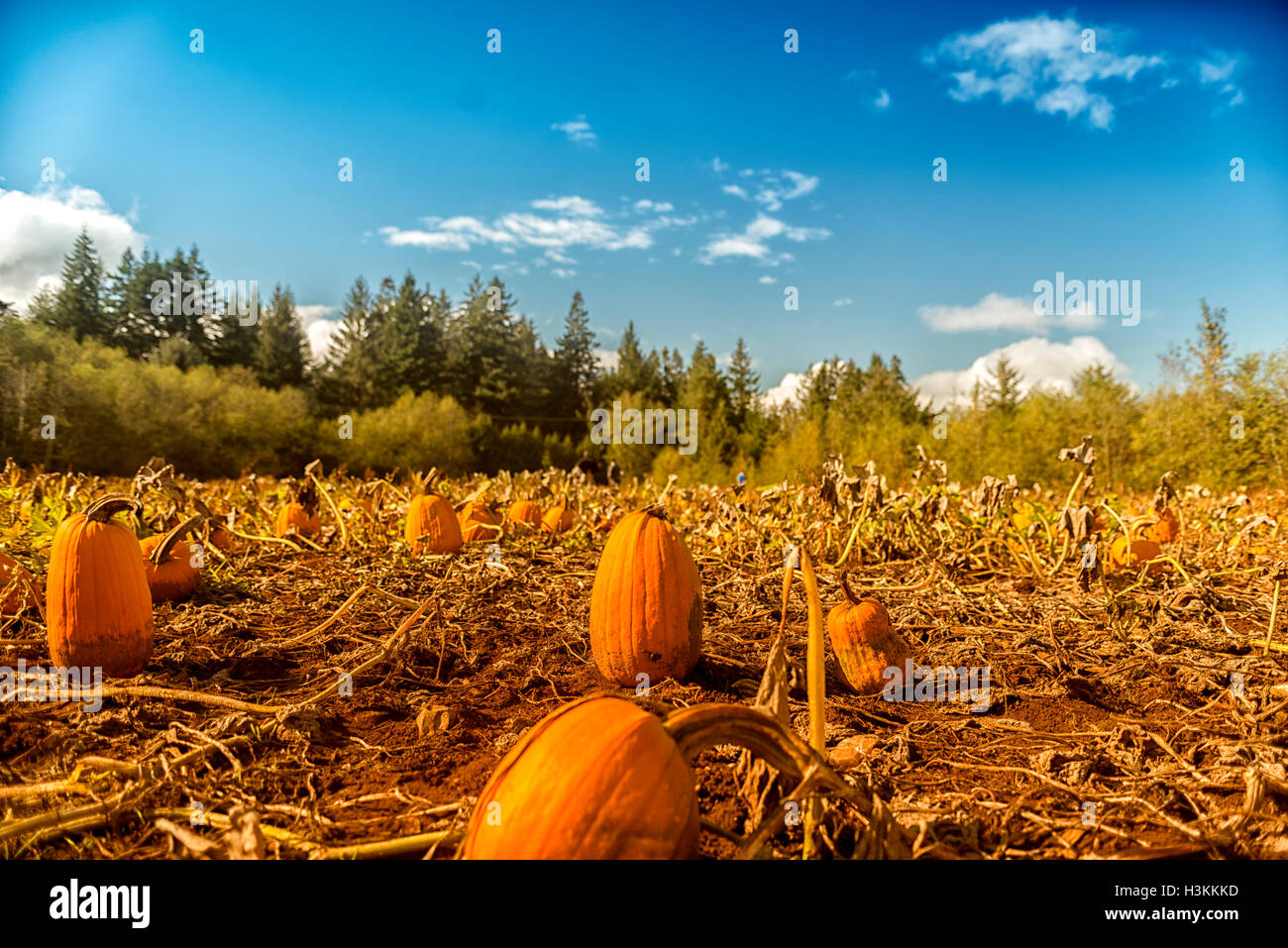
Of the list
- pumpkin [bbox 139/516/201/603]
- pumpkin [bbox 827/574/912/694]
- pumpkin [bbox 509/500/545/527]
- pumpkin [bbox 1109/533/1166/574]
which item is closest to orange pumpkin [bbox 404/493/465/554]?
pumpkin [bbox 509/500/545/527]

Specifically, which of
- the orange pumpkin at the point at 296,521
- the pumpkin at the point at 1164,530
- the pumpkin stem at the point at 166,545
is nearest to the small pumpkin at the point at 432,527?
the orange pumpkin at the point at 296,521

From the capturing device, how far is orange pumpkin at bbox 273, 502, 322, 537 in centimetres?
592

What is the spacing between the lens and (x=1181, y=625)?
337 centimetres

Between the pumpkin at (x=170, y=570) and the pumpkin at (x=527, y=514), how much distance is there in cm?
285

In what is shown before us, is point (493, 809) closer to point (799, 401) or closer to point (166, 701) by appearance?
point (166, 701)

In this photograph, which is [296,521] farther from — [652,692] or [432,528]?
[652,692]

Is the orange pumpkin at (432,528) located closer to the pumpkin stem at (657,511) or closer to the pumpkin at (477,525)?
the pumpkin at (477,525)

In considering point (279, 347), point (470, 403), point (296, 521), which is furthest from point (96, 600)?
point (279, 347)

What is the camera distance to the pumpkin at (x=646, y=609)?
254cm

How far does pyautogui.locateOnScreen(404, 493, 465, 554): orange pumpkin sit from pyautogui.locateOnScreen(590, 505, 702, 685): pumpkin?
305cm

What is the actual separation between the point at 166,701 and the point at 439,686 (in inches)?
35.8

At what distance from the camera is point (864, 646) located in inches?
103

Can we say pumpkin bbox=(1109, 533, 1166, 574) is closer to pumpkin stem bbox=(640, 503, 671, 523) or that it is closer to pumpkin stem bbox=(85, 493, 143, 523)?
pumpkin stem bbox=(640, 503, 671, 523)
